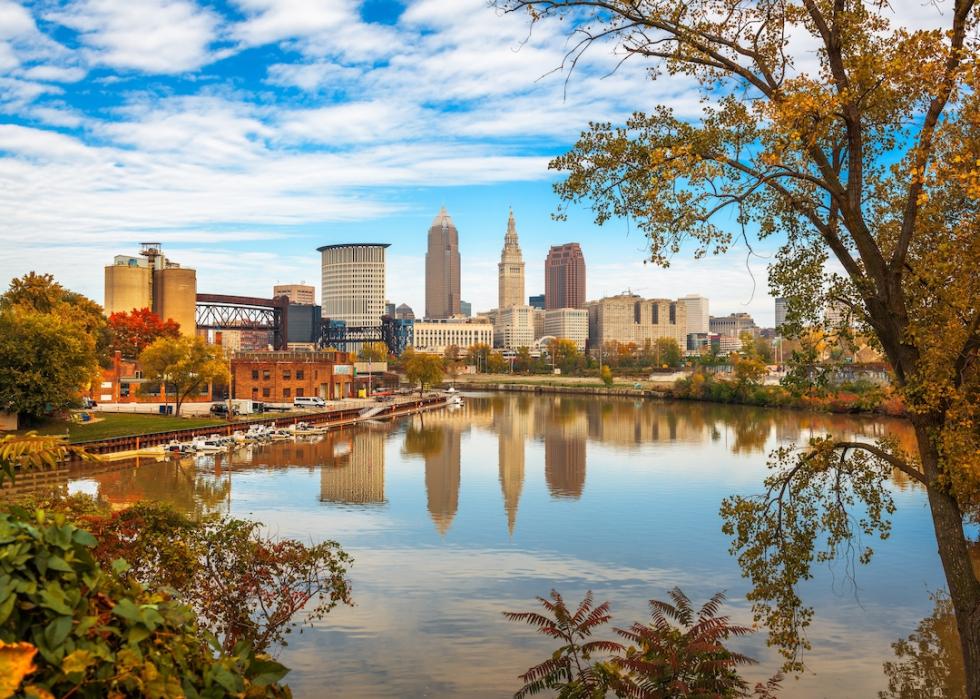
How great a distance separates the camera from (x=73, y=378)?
1719 inches

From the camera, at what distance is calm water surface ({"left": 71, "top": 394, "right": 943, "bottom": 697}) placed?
16750mm

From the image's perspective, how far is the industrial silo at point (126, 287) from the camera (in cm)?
11494

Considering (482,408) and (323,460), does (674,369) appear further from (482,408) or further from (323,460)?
(323,460)

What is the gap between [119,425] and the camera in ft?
171

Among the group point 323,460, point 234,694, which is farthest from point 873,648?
point 323,460

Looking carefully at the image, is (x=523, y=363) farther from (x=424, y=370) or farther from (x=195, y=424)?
(x=195, y=424)

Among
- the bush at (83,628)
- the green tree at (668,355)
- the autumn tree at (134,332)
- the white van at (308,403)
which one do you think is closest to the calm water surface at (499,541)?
the bush at (83,628)

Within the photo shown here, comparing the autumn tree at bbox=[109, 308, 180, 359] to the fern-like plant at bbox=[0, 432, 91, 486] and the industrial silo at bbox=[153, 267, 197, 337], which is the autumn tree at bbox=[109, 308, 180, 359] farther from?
the fern-like plant at bbox=[0, 432, 91, 486]

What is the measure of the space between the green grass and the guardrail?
3.11 feet

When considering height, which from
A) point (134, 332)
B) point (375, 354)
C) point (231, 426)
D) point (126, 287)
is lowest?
point (231, 426)

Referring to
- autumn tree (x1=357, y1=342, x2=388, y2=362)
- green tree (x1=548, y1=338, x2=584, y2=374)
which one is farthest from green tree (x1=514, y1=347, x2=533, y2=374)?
autumn tree (x1=357, y1=342, x2=388, y2=362)

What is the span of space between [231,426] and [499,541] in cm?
3556

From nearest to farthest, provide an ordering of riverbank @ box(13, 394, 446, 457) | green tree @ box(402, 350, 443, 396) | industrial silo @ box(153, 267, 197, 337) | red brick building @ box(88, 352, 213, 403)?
riverbank @ box(13, 394, 446, 457) < red brick building @ box(88, 352, 213, 403) < green tree @ box(402, 350, 443, 396) < industrial silo @ box(153, 267, 197, 337)

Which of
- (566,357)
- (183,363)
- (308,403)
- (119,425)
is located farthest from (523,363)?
(119,425)
